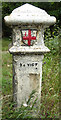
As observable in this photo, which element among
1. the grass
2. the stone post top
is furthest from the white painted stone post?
the grass

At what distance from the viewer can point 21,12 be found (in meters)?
2.24

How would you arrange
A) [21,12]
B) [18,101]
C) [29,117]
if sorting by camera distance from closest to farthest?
[21,12] → [29,117] → [18,101]

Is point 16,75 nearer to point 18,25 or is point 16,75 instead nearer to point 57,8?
point 18,25

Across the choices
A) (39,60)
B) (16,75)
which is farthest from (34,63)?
(16,75)

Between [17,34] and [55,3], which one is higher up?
[55,3]

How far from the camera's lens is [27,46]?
236 centimetres

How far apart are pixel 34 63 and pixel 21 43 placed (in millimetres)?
398

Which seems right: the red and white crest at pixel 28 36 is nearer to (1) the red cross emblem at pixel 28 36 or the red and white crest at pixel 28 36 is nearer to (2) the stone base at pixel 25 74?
(1) the red cross emblem at pixel 28 36

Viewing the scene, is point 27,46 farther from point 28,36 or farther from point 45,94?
point 45,94

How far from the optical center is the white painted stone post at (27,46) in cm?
220

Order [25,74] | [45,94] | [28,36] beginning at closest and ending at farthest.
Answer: [28,36], [25,74], [45,94]

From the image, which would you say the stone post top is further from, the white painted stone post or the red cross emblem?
the red cross emblem

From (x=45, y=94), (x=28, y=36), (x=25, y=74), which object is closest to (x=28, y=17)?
(x=28, y=36)

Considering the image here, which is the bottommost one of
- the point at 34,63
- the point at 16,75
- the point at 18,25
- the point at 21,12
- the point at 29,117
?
the point at 29,117
